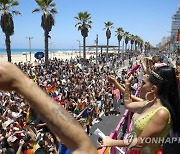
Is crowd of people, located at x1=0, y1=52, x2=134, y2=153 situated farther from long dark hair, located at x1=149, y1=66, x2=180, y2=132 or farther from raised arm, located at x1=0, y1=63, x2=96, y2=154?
long dark hair, located at x1=149, y1=66, x2=180, y2=132

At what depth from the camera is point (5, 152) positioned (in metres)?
6.54

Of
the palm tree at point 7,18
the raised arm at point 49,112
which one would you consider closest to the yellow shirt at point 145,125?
the raised arm at point 49,112

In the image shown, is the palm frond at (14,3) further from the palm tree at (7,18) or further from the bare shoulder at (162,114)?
the bare shoulder at (162,114)

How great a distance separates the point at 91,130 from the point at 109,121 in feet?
6.55

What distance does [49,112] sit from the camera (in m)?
0.93

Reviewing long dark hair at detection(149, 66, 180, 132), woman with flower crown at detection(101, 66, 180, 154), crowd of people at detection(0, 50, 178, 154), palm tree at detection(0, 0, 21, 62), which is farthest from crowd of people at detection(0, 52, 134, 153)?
palm tree at detection(0, 0, 21, 62)

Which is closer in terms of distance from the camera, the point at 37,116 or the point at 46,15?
the point at 37,116

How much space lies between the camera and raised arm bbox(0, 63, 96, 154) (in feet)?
3.03

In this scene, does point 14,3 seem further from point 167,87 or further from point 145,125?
point 145,125

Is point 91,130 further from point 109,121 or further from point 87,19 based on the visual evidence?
point 87,19

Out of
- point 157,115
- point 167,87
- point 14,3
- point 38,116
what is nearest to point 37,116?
point 38,116

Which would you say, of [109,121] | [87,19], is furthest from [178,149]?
[87,19]

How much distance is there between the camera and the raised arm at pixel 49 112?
0.92m

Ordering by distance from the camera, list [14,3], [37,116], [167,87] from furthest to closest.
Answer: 1. [14,3]
2. [167,87]
3. [37,116]
